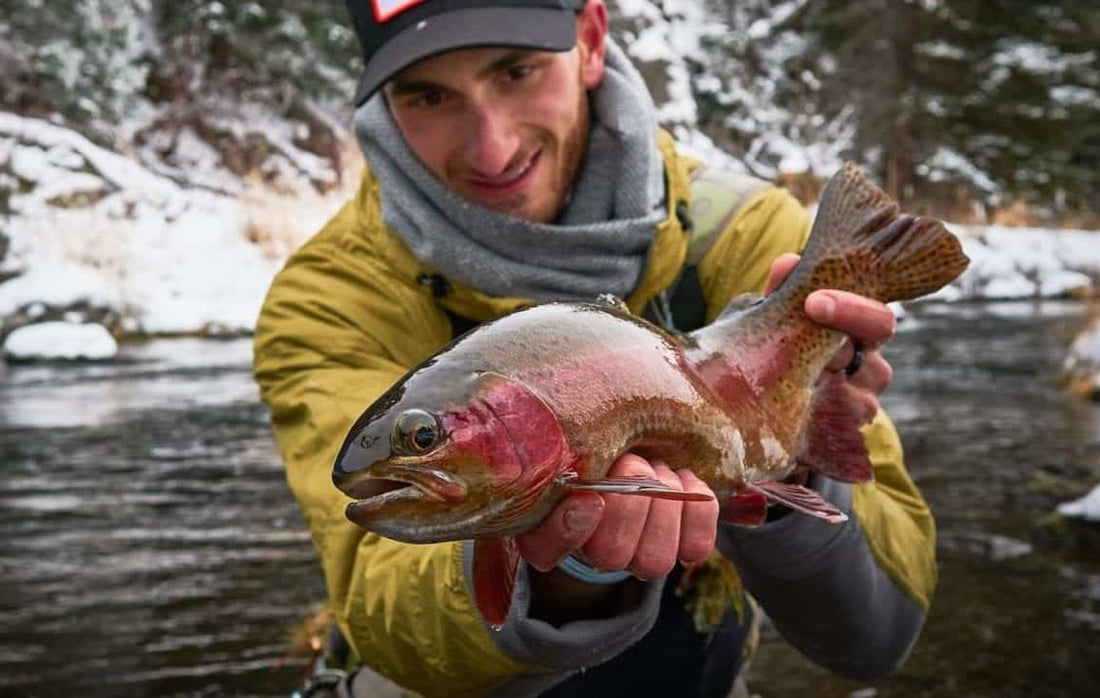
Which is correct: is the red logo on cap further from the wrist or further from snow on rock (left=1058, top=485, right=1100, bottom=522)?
snow on rock (left=1058, top=485, right=1100, bottom=522)

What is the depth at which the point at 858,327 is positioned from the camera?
1.98m

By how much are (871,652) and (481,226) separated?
1.27 m

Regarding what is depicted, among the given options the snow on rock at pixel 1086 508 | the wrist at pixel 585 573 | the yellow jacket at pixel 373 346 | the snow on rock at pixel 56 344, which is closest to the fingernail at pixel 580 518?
the wrist at pixel 585 573

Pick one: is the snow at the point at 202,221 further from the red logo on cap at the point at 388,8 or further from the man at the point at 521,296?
the red logo on cap at the point at 388,8

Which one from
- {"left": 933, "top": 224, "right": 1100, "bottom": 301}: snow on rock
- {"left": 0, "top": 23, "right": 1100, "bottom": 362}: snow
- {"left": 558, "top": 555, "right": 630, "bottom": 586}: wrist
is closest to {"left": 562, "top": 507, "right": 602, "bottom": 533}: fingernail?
{"left": 558, "top": 555, "right": 630, "bottom": 586}: wrist

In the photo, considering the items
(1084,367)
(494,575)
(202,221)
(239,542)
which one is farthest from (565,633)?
(202,221)

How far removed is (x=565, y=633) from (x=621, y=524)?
383 mm

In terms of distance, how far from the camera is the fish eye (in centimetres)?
127

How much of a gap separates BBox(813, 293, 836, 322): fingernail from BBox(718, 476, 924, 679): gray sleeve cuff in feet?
1.16

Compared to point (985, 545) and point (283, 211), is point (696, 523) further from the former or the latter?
point (283, 211)

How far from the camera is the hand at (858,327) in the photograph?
6.39 feet

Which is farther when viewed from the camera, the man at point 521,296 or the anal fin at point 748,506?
the man at point 521,296

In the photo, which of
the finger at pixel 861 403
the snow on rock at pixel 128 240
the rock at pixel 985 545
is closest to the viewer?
the finger at pixel 861 403

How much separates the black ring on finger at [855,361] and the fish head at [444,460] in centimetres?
91
